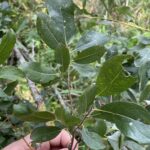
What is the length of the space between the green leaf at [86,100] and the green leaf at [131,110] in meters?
0.04

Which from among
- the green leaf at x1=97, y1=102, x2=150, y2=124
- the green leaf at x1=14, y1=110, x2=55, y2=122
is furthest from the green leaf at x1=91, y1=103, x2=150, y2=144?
the green leaf at x1=14, y1=110, x2=55, y2=122

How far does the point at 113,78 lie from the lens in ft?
2.29

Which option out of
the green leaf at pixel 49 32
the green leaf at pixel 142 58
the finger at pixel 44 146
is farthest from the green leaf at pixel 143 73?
the finger at pixel 44 146

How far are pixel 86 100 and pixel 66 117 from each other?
0.17 ft

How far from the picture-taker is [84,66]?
2.83ft

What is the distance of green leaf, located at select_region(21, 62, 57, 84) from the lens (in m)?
0.79

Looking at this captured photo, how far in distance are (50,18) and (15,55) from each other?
39.7 inches

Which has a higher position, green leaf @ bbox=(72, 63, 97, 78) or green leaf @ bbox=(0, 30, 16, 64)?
green leaf @ bbox=(0, 30, 16, 64)

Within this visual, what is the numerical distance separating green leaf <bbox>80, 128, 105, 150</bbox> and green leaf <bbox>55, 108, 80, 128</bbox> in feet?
0.22

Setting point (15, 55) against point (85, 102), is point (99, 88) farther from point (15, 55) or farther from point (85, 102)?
point (15, 55)

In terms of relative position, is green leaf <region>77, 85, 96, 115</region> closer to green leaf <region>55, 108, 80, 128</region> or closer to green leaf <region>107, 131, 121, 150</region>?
green leaf <region>55, 108, 80, 128</region>

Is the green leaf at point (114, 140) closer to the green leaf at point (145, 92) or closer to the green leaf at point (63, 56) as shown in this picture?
the green leaf at point (145, 92)

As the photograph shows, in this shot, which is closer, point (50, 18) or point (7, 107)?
point (50, 18)

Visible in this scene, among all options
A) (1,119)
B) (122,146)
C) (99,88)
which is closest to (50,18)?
(99,88)
